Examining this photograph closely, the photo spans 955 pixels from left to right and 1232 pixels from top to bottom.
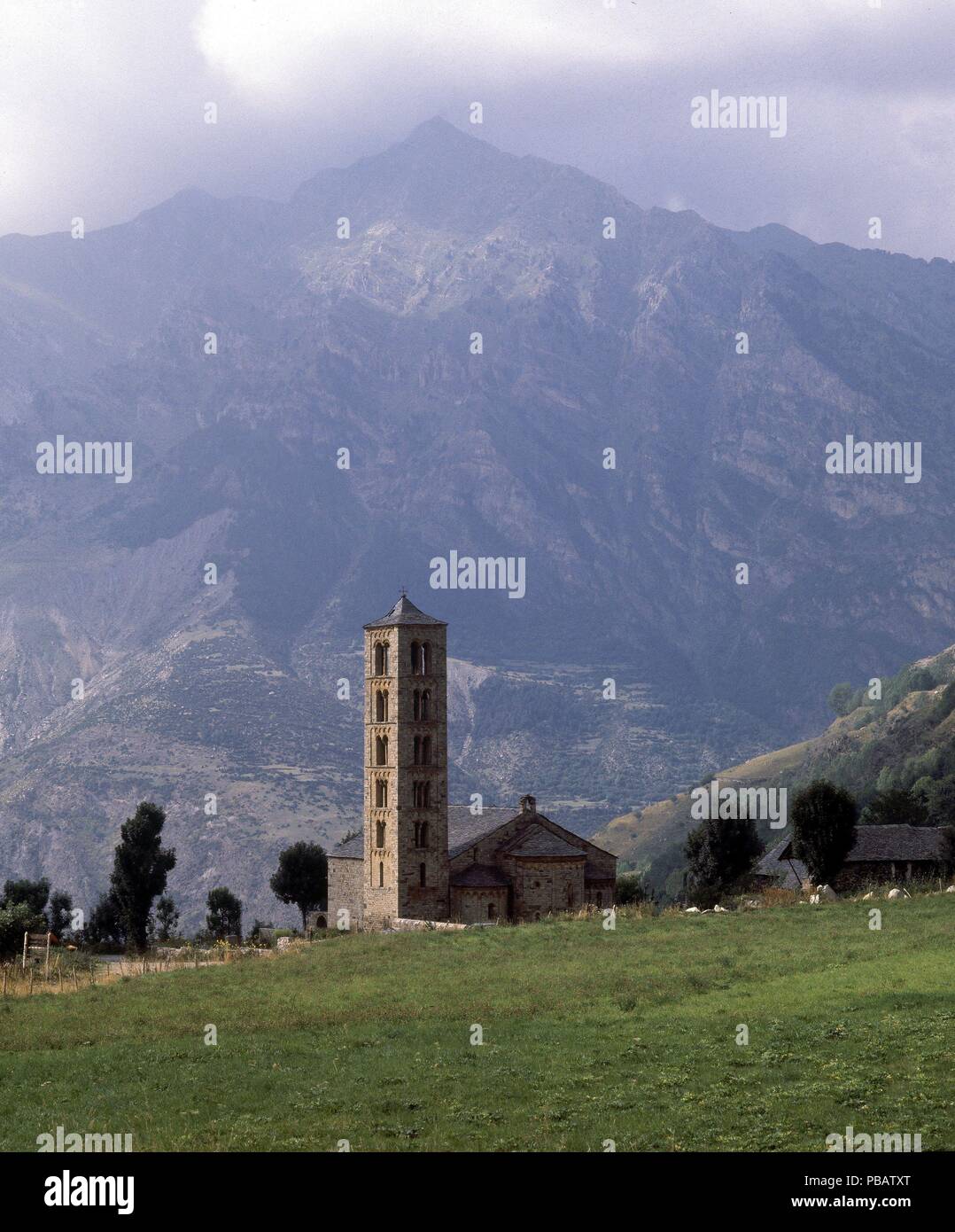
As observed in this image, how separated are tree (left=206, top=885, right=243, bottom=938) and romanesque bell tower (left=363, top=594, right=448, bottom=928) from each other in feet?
56.3

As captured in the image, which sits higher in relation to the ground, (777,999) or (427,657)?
(427,657)

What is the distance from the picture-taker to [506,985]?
137ft

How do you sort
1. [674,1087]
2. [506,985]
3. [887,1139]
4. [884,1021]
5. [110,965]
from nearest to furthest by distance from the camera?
[887,1139] < [674,1087] < [884,1021] < [506,985] < [110,965]

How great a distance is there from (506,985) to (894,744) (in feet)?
497

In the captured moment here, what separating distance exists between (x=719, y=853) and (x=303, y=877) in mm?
27344

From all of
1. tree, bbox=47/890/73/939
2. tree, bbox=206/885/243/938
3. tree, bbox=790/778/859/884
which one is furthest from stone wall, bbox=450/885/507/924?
tree, bbox=47/890/73/939

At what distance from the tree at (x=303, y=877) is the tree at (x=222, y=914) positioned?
3129 millimetres

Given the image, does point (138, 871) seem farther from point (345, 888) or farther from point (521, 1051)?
point (521, 1051)

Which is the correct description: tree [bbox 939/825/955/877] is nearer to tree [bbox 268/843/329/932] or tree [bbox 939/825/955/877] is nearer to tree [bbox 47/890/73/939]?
tree [bbox 268/843/329/932]

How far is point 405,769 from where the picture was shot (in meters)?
88.0

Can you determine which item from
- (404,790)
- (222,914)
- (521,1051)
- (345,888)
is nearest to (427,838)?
(404,790)

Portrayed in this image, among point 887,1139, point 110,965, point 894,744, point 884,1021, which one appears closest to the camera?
point 887,1139
